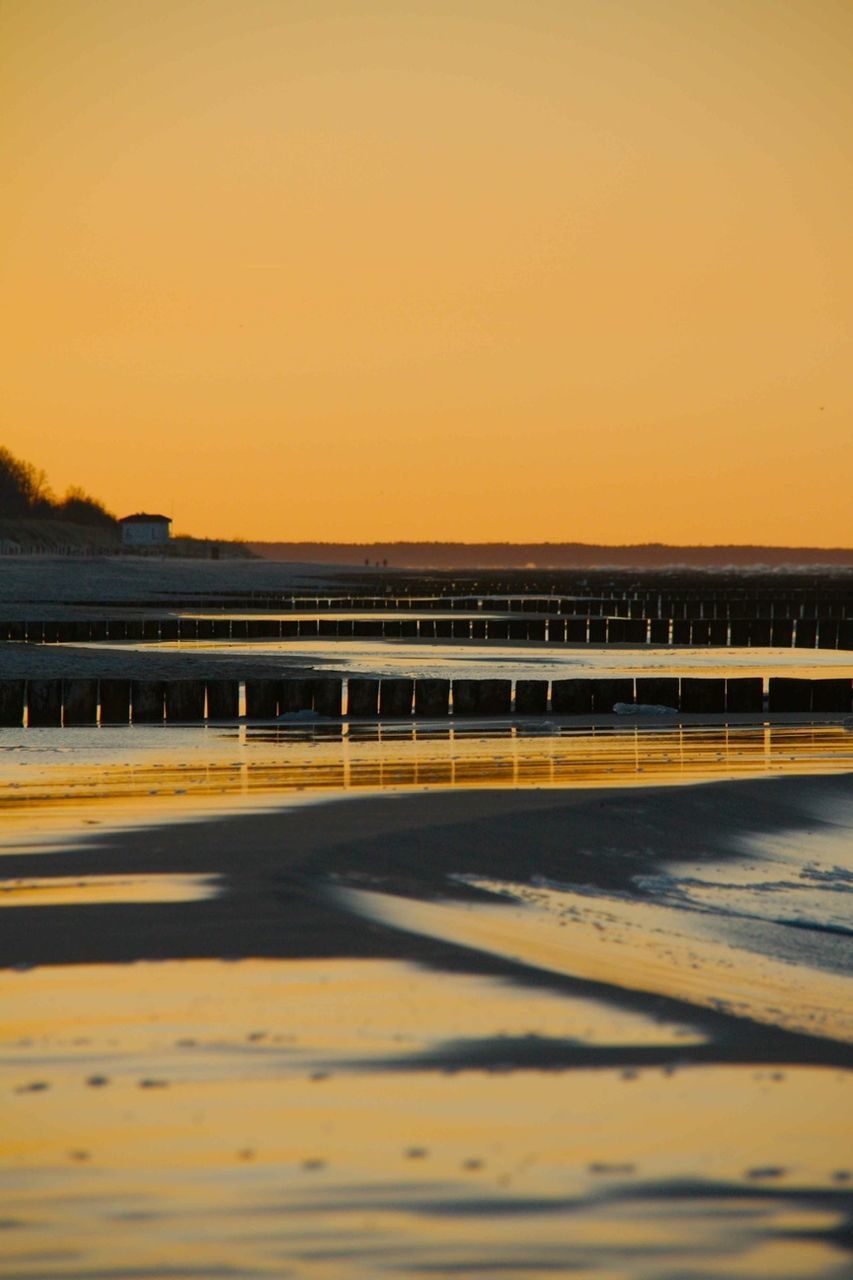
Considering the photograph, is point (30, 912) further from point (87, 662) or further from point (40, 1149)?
point (87, 662)

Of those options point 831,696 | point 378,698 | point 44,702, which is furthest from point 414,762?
point 831,696

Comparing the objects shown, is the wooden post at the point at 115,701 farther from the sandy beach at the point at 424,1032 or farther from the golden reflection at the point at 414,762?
the sandy beach at the point at 424,1032

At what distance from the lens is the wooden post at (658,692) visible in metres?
24.3

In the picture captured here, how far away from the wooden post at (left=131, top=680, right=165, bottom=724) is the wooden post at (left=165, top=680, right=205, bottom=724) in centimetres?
9

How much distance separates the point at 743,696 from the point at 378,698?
5.21 metres

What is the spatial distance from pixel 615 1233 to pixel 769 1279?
44 centimetres

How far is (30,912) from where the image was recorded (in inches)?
342

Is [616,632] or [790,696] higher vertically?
[616,632]

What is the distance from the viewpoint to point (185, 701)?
74.3 ft

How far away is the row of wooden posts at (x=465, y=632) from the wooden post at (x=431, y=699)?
19224 millimetres

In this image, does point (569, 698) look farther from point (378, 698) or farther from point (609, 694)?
point (378, 698)

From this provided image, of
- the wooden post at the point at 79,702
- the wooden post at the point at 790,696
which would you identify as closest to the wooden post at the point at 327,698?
the wooden post at the point at 79,702

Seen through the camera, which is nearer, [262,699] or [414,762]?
[414,762]

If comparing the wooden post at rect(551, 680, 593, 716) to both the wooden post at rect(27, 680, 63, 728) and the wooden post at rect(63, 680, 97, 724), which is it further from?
the wooden post at rect(27, 680, 63, 728)
